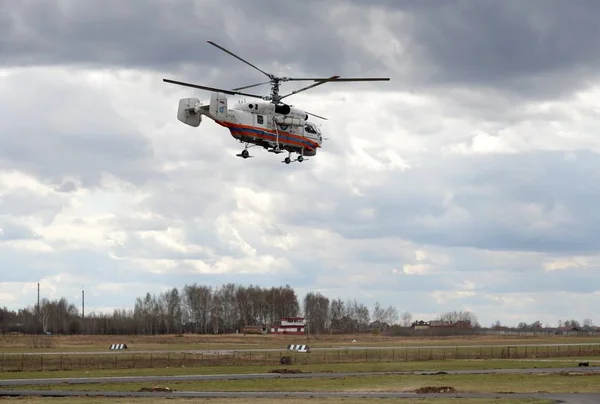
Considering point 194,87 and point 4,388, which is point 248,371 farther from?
point 194,87

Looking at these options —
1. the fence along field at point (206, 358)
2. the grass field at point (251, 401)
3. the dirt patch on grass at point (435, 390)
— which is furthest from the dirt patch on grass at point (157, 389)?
the fence along field at point (206, 358)

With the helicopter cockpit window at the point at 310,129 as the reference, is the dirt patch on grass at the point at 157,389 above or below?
below

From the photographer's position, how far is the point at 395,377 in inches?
3339

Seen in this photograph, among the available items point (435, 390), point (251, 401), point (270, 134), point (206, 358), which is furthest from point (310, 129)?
point (206, 358)

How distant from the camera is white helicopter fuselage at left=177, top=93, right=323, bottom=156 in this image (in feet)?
250

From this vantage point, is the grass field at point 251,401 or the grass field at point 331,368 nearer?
the grass field at point 251,401

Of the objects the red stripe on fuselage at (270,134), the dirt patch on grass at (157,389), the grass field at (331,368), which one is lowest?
the grass field at (331,368)

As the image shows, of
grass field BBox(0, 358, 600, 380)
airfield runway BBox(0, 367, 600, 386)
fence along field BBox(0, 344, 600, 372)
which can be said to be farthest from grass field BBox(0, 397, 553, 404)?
fence along field BBox(0, 344, 600, 372)

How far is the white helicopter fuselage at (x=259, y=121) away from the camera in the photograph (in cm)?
7625

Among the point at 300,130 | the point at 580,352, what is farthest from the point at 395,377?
the point at 580,352

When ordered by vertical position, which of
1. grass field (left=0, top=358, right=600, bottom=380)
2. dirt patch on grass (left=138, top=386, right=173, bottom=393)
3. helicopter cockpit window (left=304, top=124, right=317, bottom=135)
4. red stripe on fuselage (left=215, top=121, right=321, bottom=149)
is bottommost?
grass field (left=0, top=358, right=600, bottom=380)

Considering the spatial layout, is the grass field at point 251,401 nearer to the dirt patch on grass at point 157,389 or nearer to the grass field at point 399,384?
the dirt patch on grass at point 157,389

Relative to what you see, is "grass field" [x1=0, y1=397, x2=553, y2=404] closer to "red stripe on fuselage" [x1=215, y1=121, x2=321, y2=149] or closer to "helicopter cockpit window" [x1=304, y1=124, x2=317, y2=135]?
"red stripe on fuselage" [x1=215, y1=121, x2=321, y2=149]

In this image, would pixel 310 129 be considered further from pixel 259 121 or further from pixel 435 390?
pixel 435 390
